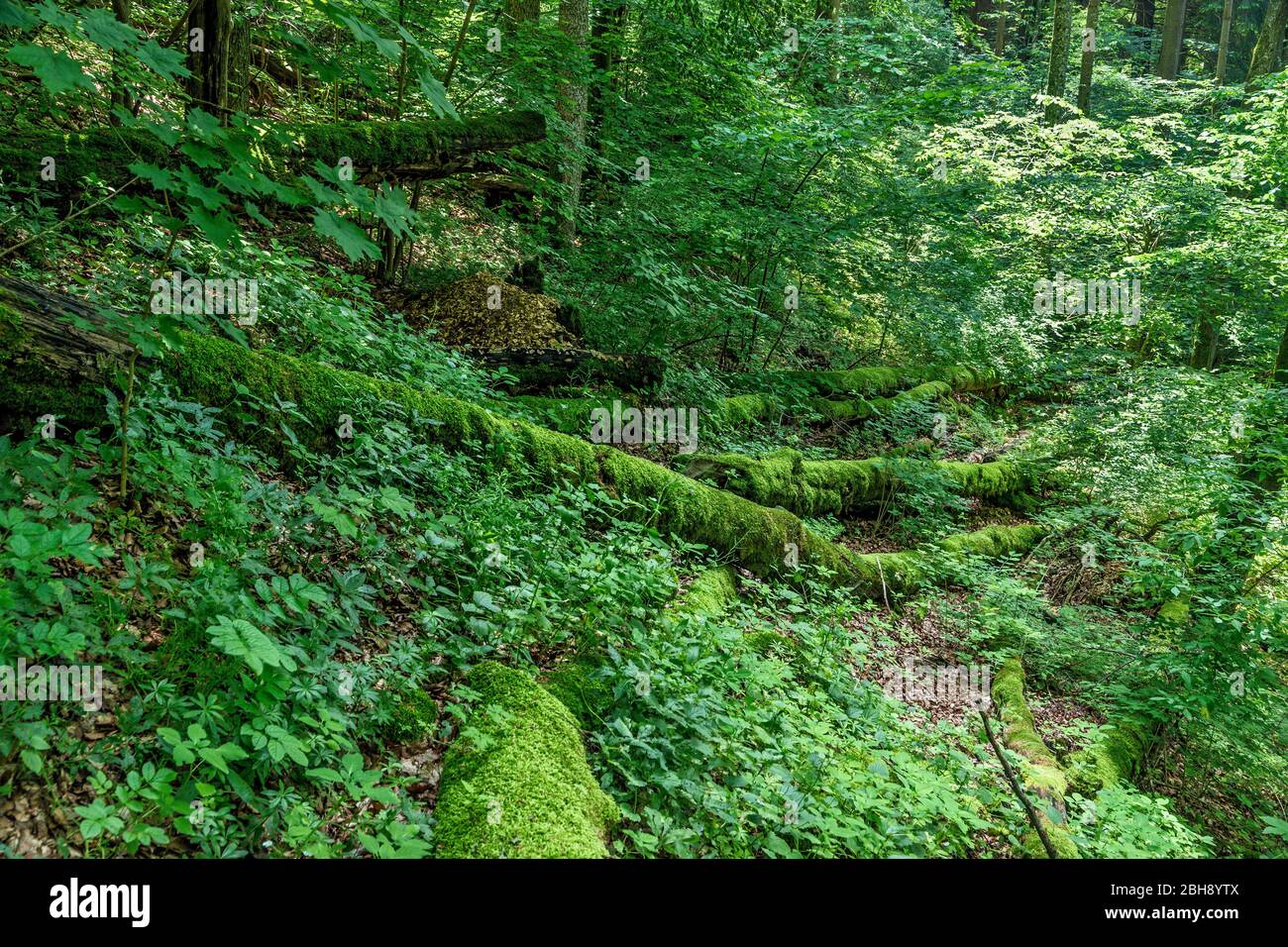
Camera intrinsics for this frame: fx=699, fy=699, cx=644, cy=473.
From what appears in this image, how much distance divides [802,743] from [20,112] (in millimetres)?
8978

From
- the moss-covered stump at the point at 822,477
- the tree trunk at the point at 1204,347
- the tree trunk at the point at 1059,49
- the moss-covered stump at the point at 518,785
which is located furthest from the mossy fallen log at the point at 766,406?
the tree trunk at the point at 1059,49


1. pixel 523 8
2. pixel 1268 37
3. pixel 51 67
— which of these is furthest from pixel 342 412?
pixel 1268 37

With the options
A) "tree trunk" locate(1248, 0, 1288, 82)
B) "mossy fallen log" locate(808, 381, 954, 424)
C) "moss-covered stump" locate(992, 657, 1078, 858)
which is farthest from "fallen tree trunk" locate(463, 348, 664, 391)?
"tree trunk" locate(1248, 0, 1288, 82)

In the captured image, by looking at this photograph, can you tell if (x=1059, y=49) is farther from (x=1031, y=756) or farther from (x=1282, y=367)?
(x=1031, y=756)

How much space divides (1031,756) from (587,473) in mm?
4148

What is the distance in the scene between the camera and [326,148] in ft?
23.4

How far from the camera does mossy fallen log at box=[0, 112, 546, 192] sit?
19.0 ft

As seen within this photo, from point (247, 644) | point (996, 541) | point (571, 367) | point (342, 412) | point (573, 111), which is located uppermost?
point (573, 111)

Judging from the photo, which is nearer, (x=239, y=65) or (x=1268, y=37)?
(x=239, y=65)

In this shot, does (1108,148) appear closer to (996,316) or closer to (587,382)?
(996,316)

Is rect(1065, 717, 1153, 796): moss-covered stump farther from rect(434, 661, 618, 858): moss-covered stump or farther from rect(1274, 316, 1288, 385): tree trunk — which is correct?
rect(1274, 316, 1288, 385): tree trunk

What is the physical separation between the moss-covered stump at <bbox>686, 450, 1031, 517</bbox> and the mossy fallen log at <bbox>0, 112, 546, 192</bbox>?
454cm
